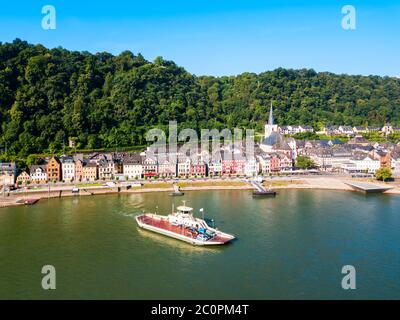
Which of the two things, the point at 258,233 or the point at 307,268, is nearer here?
the point at 307,268

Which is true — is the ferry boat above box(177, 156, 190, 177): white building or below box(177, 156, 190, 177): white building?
below

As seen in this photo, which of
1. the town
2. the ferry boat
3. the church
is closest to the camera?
the ferry boat

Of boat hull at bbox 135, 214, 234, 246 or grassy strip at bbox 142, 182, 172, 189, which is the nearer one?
boat hull at bbox 135, 214, 234, 246

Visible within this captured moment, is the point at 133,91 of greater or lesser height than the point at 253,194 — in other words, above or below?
above

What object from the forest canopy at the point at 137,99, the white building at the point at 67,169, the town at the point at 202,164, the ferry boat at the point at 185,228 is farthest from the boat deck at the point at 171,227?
the forest canopy at the point at 137,99

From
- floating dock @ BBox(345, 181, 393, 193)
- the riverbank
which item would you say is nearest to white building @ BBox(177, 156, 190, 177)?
the riverbank

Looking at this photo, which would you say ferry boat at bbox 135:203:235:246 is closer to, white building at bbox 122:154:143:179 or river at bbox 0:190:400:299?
river at bbox 0:190:400:299

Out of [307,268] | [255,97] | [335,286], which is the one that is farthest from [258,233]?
[255,97]
